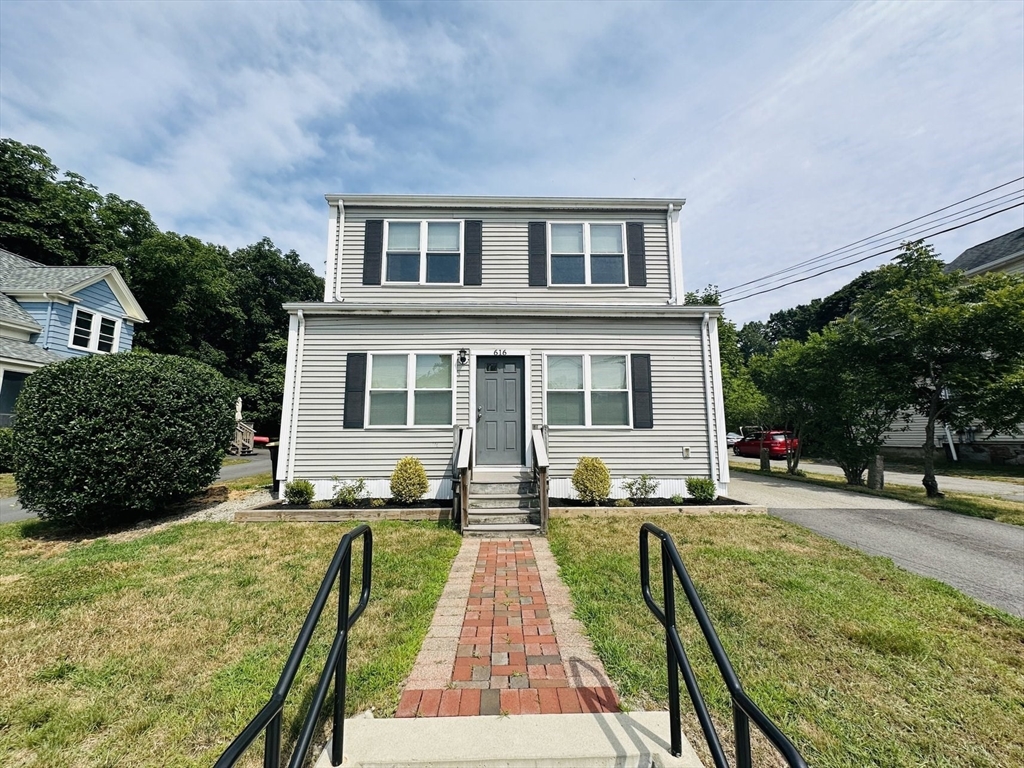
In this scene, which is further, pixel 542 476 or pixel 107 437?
pixel 542 476

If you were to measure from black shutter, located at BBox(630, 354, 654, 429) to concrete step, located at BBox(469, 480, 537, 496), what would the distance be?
8.41ft

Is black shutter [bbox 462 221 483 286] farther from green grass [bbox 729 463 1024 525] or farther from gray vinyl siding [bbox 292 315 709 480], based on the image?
green grass [bbox 729 463 1024 525]

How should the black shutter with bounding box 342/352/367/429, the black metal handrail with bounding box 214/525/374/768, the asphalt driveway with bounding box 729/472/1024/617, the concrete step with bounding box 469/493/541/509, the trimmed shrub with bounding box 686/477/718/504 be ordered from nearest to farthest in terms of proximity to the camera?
1. the black metal handrail with bounding box 214/525/374/768
2. the asphalt driveway with bounding box 729/472/1024/617
3. the concrete step with bounding box 469/493/541/509
4. the trimmed shrub with bounding box 686/477/718/504
5. the black shutter with bounding box 342/352/367/429

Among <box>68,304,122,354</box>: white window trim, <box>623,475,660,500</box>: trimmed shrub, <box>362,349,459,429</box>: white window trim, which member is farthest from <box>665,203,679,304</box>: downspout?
<box>68,304,122,354</box>: white window trim

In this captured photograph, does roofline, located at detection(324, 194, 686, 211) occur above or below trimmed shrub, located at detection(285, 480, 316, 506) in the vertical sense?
above

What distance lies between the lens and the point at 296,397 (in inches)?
320

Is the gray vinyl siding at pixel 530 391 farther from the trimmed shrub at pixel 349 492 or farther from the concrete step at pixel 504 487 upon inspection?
the concrete step at pixel 504 487

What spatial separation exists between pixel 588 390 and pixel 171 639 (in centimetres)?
688

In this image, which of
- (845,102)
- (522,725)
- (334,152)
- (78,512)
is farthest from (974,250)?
(78,512)

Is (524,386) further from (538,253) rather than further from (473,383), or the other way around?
(538,253)

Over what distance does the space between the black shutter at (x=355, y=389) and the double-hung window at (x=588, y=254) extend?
450 centimetres

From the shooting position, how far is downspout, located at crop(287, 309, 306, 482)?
794cm

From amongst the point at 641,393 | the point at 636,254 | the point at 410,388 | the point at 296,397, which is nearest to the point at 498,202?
the point at 636,254

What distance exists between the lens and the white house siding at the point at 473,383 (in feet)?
26.3
